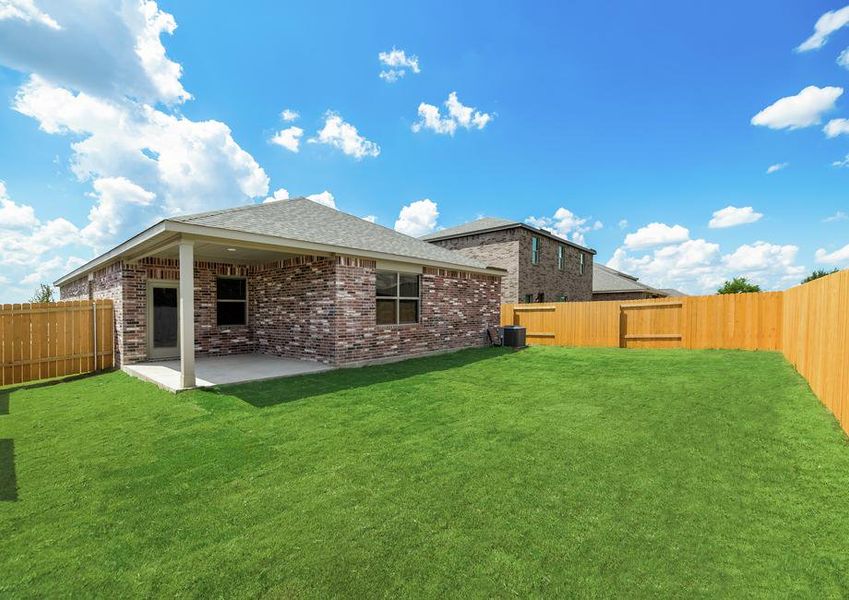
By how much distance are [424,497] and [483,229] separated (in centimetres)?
1949

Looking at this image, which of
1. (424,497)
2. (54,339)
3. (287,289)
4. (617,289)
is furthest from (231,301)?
(617,289)

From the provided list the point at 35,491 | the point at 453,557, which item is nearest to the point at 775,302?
the point at 453,557

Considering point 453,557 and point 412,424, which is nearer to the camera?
point 453,557

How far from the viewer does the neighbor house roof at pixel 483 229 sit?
20680 millimetres

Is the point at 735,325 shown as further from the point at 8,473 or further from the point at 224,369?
the point at 8,473

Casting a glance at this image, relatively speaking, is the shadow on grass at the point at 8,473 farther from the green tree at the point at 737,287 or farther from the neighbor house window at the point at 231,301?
the green tree at the point at 737,287

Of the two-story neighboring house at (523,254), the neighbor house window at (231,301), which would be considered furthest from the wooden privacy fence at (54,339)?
the two-story neighboring house at (523,254)

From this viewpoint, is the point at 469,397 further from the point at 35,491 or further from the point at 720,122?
the point at 720,122

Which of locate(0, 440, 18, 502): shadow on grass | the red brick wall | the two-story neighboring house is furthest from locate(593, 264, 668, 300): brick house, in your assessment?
locate(0, 440, 18, 502): shadow on grass

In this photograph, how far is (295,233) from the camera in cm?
855

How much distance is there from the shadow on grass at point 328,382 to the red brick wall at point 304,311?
0.81 metres

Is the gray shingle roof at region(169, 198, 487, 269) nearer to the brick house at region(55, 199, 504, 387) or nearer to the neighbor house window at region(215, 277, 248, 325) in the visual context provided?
the brick house at region(55, 199, 504, 387)

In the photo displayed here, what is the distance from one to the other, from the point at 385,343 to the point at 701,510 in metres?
7.86

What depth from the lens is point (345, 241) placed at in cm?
941
